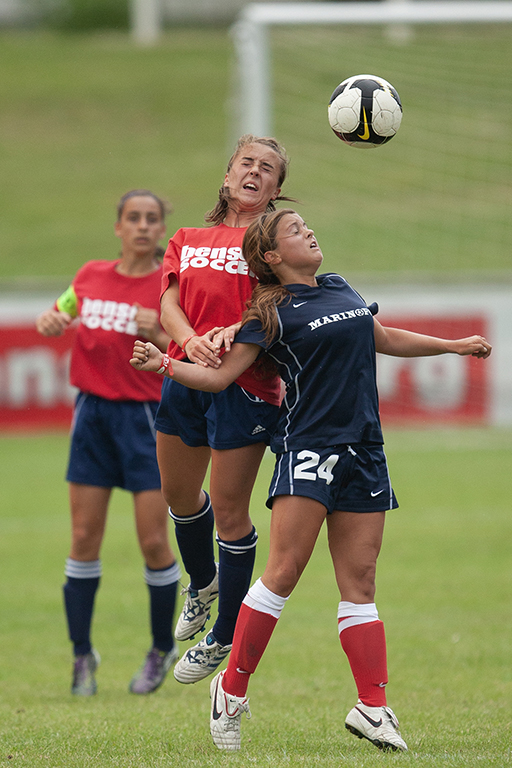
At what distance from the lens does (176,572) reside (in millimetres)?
5996

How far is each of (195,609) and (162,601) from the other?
94 centimetres

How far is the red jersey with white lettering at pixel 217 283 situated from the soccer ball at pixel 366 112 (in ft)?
2.43

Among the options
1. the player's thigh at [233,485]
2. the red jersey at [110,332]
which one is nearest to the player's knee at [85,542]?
the red jersey at [110,332]

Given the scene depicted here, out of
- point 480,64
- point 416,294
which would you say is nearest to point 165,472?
point 416,294

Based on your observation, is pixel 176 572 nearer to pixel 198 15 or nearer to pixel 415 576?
pixel 415 576

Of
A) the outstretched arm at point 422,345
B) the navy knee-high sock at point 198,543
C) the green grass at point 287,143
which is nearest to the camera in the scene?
the outstretched arm at point 422,345

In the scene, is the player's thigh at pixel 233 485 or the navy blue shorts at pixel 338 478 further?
the player's thigh at pixel 233 485

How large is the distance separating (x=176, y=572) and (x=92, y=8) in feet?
145

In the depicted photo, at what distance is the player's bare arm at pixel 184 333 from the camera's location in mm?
4055

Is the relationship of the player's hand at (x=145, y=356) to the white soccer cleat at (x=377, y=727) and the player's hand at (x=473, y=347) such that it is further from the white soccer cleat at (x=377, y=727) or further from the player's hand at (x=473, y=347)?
the white soccer cleat at (x=377, y=727)

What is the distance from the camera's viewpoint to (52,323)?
5.60 m

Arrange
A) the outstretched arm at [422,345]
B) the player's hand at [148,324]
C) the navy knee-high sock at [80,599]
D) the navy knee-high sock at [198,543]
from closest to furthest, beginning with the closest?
the outstretched arm at [422,345] → the navy knee-high sock at [198,543] → the player's hand at [148,324] → the navy knee-high sock at [80,599]

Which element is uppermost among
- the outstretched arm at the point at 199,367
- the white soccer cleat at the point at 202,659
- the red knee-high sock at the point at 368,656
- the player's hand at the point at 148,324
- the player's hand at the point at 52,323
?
the outstretched arm at the point at 199,367

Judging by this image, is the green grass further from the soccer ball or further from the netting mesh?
the soccer ball
